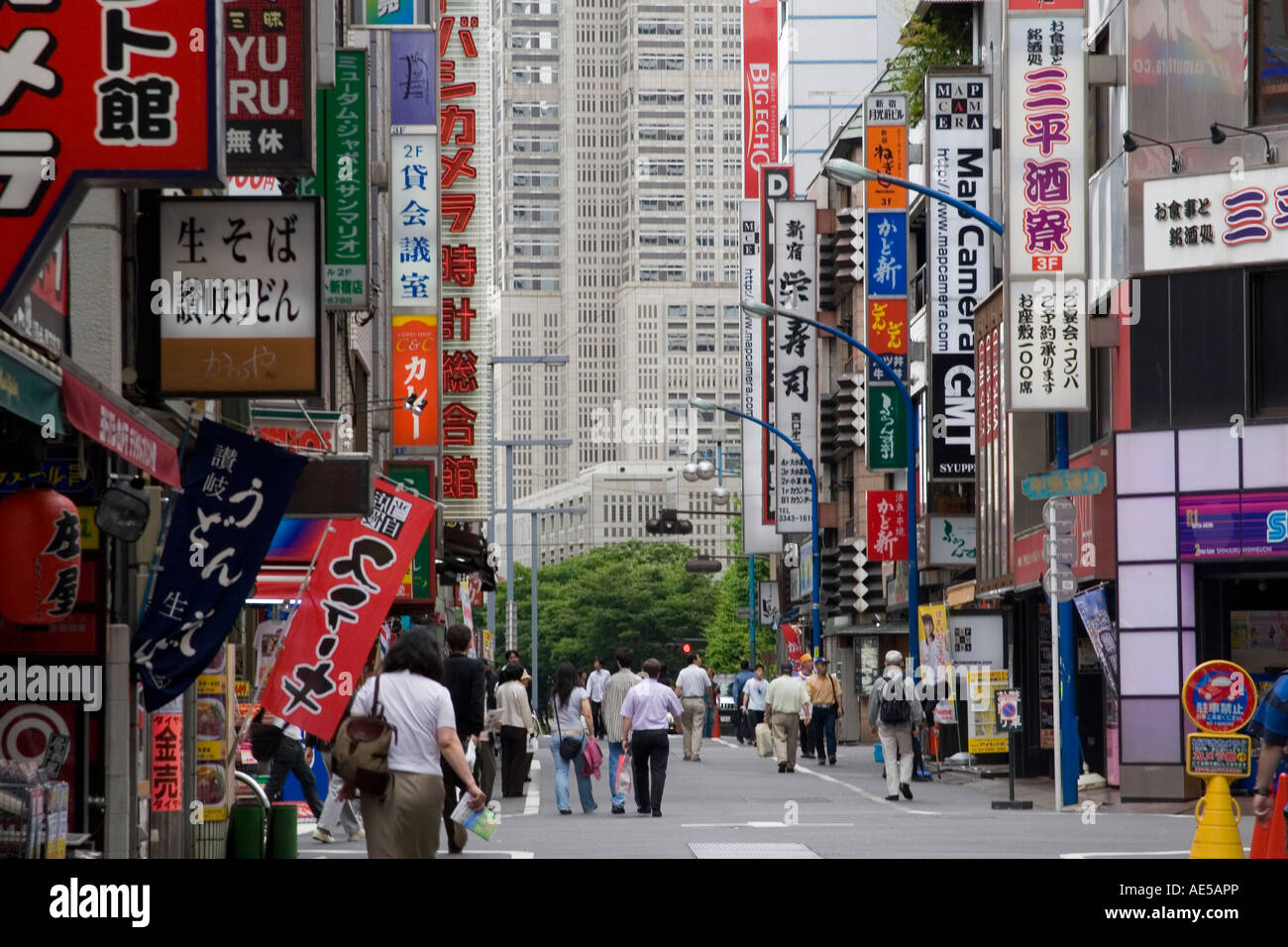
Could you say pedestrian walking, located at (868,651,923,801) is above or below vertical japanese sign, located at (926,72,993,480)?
below

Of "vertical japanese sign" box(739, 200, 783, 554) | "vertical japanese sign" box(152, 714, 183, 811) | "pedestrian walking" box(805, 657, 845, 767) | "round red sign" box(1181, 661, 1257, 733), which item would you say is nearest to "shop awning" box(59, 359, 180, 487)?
"vertical japanese sign" box(152, 714, 183, 811)

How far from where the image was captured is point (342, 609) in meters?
16.3

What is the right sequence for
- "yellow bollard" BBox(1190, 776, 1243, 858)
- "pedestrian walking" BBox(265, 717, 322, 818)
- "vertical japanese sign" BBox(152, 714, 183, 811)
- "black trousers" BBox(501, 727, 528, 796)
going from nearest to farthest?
"yellow bollard" BBox(1190, 776, 1243, 858) → "vertical japanese sign" BBox(152, 714, 183, 811) → "pedestrian walking" BBox(265, 717, 322, 818) → "black trousers" BBox(501, 727, 528, 796)

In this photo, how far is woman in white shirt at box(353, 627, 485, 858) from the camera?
11523 mm

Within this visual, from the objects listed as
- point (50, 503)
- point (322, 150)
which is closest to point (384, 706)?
point (50, 503)

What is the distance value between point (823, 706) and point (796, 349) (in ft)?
71.8

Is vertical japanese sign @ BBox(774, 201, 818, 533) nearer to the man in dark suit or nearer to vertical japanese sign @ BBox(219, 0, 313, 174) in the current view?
the man in dark suit

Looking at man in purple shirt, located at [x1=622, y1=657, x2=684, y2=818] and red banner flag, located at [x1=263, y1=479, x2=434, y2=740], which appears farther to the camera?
man in purple shirt, located at [x1=622, y1=657, x2=684, y2=818]

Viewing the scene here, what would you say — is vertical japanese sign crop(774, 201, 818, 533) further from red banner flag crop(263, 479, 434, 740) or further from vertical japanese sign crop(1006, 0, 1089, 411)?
red banner flag crop(263, 479, 434, 740)

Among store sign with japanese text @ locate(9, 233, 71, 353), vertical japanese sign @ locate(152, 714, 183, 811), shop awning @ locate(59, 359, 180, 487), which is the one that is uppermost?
store sign with japanese text @ locate(9, 233, 71, 353)

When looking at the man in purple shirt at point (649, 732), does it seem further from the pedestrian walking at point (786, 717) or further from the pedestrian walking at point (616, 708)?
the pedestrian walking at point (786, 717)

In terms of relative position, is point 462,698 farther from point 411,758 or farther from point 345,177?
point 345,177

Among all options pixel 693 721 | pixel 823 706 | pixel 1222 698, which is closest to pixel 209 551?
pixel 1222 698

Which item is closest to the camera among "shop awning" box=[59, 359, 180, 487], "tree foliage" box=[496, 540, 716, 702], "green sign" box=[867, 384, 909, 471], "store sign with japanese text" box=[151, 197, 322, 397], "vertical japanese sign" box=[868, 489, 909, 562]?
"shop awning" box=[59, 359, 180, 487]
